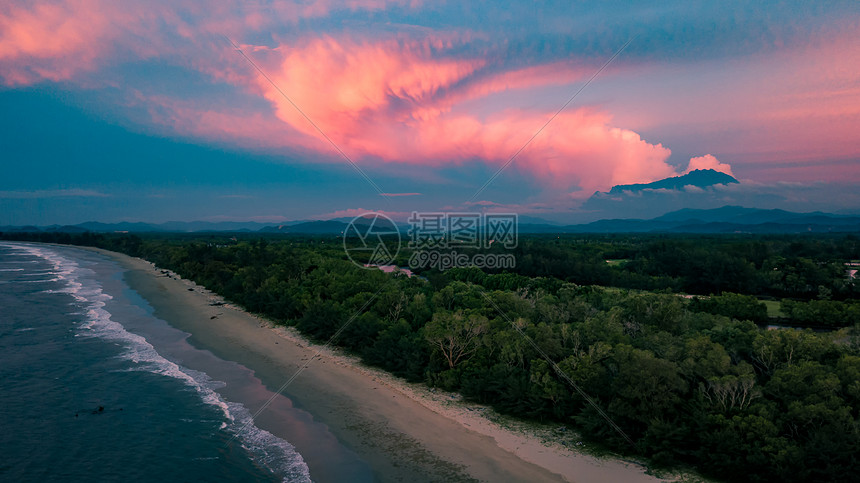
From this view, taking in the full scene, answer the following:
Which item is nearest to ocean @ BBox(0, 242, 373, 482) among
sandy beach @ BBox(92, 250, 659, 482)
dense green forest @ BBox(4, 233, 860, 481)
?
sandy beach @ BBox(92, 250, 659, 482)

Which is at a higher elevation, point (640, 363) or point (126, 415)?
point (640, 363)

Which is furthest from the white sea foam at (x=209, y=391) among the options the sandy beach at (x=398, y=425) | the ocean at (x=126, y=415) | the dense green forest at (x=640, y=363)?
the dense green forest at (x=640, y=363)

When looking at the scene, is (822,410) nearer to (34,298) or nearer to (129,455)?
(129,455)

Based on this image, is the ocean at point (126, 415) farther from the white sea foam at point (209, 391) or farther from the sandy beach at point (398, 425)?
the sandy beach at point (398, 425)

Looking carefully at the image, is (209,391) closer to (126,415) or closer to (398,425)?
(126,415)

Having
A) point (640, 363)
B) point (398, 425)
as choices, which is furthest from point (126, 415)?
point (640, 363)

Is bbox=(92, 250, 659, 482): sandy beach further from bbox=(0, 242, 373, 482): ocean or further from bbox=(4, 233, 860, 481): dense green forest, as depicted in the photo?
bbox=(4, 233, 860, 481): dense green forest

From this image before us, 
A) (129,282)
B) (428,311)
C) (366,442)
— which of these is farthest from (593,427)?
(129,282)
